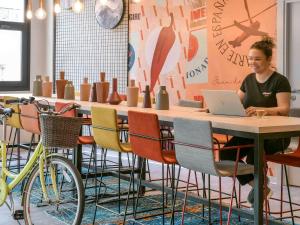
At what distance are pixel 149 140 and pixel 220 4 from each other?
291 centimetres

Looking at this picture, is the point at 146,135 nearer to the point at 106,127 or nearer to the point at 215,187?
the point at 106,127

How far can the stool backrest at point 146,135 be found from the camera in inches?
123

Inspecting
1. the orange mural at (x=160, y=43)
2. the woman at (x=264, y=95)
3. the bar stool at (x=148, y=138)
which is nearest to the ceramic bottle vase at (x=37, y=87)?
the orange mural at (x=160, y=43)

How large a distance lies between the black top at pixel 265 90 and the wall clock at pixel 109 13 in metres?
3.51

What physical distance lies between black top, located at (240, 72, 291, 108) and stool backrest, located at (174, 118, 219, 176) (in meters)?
1.01

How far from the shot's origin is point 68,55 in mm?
7906

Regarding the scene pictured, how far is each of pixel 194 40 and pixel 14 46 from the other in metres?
3.39

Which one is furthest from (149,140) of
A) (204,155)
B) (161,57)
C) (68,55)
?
(68,55)

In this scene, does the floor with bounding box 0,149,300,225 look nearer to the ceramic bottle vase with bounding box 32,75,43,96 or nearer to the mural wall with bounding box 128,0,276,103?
the mural wall with bounding box 128,0,276,103

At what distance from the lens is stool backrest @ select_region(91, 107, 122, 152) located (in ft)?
11.7

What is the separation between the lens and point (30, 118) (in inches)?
177

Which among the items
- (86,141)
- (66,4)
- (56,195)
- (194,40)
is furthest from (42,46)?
(56,195)

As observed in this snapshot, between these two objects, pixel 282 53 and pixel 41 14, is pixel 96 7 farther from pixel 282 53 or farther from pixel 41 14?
pixel 282 53
